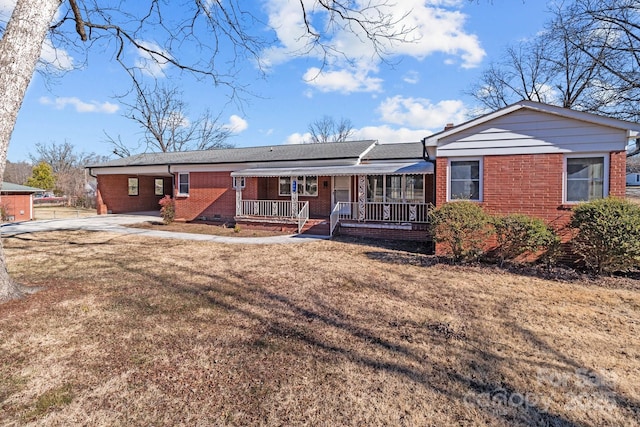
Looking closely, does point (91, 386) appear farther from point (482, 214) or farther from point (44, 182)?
point (44, 182)

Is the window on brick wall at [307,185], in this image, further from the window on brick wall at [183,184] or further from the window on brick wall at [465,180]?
the window on brick wall at [465,180]

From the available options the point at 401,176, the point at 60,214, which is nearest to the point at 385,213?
the point at 401,176

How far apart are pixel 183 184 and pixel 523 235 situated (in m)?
17.1

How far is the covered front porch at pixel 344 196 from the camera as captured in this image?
43.2 feet

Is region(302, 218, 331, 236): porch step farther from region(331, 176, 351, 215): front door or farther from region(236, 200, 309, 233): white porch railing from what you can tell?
region(331, 176, 351, 215): front door

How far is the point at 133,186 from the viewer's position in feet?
78.7

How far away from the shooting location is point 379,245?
11.6m

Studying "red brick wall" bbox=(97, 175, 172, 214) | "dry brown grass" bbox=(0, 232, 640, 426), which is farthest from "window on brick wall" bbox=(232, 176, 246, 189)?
"red brick wall" bbox=(97, 175, 172, 214)

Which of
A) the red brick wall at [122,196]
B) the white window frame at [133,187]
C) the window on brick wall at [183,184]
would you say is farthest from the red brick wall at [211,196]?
the white window frame at [133,187]

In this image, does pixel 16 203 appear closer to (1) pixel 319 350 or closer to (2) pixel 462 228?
(1) pixel 319 350

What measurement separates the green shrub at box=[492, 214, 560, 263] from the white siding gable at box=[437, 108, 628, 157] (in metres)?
2.22

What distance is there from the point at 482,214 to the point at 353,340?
5818mm

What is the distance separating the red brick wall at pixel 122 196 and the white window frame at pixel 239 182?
10945mm

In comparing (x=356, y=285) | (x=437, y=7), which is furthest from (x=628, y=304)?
(x=437, y=7)
